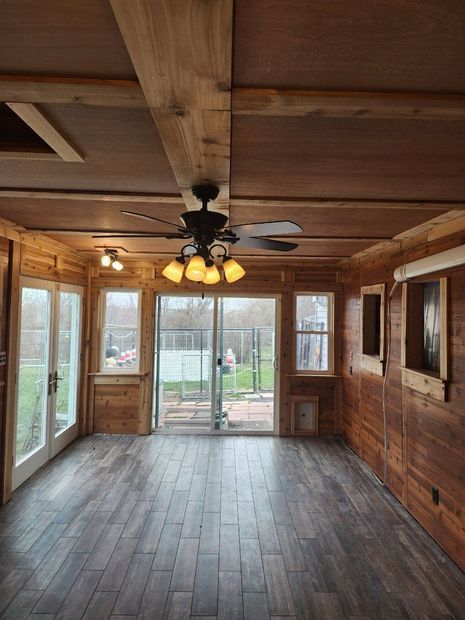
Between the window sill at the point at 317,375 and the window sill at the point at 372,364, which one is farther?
the window sill at the point at 317,375

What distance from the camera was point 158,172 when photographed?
Result: 200 centimetres

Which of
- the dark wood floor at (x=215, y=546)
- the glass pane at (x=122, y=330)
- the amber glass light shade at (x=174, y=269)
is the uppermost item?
the amber glass light shade at (x=174, y=269)

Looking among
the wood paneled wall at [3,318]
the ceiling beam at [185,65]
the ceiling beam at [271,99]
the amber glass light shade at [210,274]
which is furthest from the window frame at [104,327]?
the ceiling beam at [271,99]

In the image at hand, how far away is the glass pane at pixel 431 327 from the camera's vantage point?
314 centimetres

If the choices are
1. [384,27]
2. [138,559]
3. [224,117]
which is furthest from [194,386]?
[384,27]

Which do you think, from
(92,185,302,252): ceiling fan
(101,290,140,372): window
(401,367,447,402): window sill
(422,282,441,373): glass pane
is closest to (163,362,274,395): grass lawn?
(101,290,140,372): window

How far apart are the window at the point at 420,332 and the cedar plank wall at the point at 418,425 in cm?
17

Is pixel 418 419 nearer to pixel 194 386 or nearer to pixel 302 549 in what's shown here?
pixel 302 549

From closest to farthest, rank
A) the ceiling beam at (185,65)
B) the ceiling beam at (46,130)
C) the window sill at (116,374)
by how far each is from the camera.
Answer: the ceiling beam at (185,65) < the ceiling beam at (46,130) < the window sill at (116,374)

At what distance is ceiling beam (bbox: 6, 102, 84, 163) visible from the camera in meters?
1.38

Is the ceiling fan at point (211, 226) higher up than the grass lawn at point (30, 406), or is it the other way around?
the ceiling fan at point (211, 226)

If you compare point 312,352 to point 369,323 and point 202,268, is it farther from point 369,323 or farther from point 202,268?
point 202,268

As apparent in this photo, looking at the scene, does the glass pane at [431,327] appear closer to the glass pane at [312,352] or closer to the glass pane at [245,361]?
the glass pane at [312,352]

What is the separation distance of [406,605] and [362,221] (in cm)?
268
